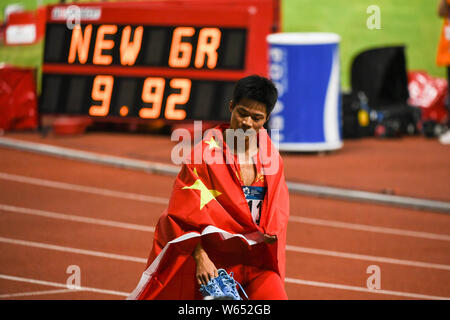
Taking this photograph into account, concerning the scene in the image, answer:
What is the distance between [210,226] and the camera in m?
3.44

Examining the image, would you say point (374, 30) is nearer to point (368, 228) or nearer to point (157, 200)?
point (157, 200)

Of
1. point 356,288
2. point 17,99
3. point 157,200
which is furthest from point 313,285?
point 17,99

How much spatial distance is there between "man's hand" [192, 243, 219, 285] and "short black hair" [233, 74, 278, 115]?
24.8 inches

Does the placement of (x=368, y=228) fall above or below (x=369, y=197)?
below

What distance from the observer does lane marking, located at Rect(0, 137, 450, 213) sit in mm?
8500

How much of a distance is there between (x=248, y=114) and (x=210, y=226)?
1.58ft

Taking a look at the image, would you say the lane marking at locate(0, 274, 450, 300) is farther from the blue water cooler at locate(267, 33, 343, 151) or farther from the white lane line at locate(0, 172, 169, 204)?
the blue water cooler at locate(267, 33, 343, 151)

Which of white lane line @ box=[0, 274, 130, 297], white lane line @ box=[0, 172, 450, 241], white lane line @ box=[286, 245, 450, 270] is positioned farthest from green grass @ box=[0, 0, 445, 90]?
white lane line @ box=[0, 274, 130, 297]

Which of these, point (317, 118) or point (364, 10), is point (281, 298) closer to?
point (317, 118)

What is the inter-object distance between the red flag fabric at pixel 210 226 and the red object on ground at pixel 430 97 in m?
10.7

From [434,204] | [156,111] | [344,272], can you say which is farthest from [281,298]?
[156,111]

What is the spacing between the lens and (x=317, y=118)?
36.5ft

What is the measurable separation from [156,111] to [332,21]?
11437 mm

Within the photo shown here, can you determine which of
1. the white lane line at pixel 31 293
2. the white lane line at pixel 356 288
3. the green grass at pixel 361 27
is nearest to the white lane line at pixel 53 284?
the white lane line at pixel 31 293
